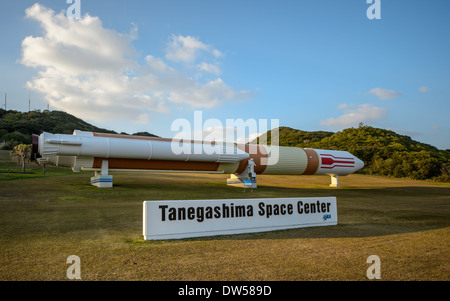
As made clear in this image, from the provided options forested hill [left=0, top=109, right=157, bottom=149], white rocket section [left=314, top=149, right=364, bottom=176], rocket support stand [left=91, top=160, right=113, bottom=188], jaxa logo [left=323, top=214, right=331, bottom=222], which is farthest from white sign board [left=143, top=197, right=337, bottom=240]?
forested hill [left=0, top=109, right=157, bottom=149]

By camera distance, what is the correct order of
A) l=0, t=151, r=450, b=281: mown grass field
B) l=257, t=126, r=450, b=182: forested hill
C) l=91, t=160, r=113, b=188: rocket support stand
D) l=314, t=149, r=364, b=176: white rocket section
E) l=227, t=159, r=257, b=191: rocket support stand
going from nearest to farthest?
l=0, t=151, r=450, b=281: mown grass field < l=91, t=160, r=113, b=188: rocket support stand < l=227, t=159, r=257, b=191: rocket support stand < l=314, t=149, r=364, b=176: white rocket section < l=257, t=126, r=450, b=182: forested hill

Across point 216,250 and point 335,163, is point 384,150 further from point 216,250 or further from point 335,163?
point 216,250

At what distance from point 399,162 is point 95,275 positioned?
3708cm

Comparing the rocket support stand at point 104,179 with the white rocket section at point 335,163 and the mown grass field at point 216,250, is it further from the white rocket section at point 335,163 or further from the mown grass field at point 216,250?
the white rocket section at point 335,163

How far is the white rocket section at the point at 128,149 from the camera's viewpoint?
14961 millimetres

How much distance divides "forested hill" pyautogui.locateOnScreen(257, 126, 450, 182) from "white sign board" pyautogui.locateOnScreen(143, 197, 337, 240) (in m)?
21.0

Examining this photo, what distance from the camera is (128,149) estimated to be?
16.1 meters

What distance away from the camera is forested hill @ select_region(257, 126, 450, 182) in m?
31.6

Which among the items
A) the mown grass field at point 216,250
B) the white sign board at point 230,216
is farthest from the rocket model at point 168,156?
the white sign board at point 230,216

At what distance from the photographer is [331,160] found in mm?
23375

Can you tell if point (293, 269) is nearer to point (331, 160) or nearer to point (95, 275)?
point (95, 275)

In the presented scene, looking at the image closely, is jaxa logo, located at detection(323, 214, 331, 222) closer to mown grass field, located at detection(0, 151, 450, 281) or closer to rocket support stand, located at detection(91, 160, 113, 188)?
mown grass field, located at detection(0, 151, 450, 281)

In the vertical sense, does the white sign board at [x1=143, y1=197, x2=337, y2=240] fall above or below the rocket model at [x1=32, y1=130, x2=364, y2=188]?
below
